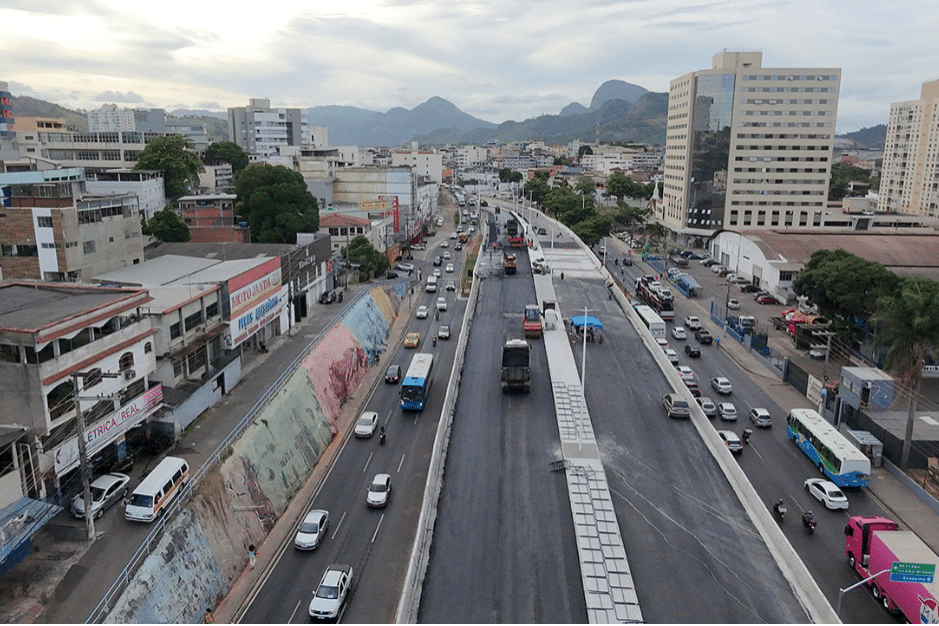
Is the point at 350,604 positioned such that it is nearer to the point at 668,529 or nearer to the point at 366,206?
the point at 668,529

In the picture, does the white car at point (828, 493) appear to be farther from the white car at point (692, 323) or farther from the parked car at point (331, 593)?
the white car at point (692, 323)

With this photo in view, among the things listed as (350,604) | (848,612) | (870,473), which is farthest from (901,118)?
(350,604)

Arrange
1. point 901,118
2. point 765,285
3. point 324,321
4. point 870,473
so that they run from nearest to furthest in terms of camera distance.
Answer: point 870,473, point 324,321, point 765,285, point 901,118

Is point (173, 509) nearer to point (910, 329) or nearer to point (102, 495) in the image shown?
point (102, 495)

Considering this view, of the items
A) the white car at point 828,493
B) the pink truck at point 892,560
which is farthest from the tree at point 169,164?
the pink truck at point 892,560

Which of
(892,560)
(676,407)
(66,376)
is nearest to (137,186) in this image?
(66,376)

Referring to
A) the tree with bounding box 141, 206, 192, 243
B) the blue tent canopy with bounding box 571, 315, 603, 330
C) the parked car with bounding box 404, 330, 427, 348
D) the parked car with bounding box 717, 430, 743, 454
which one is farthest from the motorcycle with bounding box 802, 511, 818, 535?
the tree with bounding box 141, 206, 192, 243
